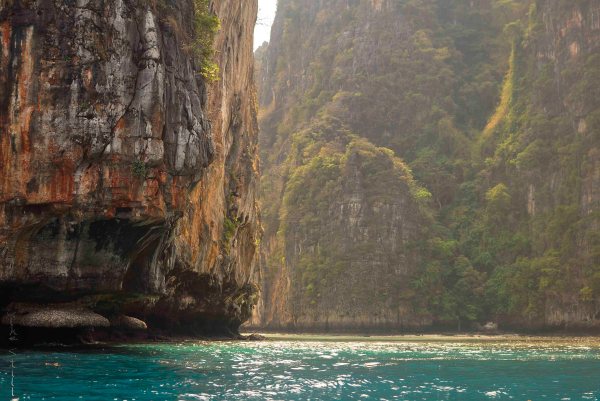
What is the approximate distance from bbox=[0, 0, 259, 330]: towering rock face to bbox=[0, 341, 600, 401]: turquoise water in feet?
10.8

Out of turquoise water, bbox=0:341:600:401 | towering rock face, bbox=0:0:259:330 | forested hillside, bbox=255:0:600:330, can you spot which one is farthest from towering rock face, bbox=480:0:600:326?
towering rock face, bbox=0:0:259:330

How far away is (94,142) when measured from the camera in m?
24.2

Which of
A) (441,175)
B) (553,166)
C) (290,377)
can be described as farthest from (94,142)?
(441,175)

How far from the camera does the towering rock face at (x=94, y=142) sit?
936 inches

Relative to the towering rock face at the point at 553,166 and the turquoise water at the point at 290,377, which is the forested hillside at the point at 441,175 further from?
the turquoise water at the point at 290,377

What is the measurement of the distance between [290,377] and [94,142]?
10.9 meters

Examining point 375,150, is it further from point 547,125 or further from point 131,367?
point 131,367

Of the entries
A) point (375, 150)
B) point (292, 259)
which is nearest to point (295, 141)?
point (375, 150)

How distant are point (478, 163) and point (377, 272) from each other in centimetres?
2139

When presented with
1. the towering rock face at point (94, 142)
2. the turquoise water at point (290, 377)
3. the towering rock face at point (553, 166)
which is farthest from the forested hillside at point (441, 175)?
the towering rock face at point (94, 142)

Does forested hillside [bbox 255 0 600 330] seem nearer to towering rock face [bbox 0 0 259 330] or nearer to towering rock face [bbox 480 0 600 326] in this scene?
towering rock face [bbox 480 0 600 326]

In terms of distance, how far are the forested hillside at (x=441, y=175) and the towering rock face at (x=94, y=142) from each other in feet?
155

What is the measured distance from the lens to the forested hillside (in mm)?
71875

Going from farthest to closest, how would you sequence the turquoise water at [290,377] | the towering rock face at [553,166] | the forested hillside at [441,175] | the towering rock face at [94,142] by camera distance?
the forested hillside at [441,175]
the towering rock face at [553,166]
the towering rock face at [94,142]
the turquoise water at [290,377]
